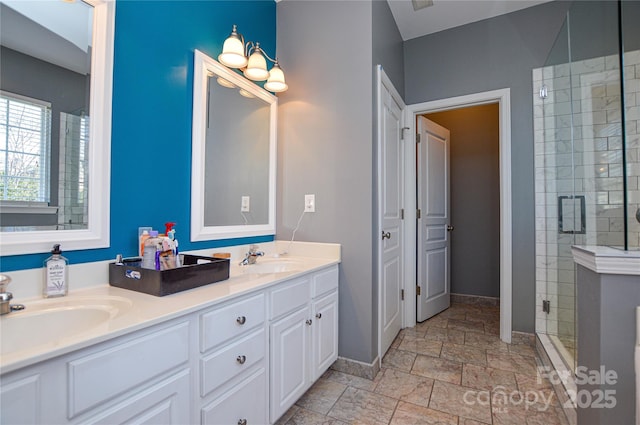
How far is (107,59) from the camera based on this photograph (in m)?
1.25

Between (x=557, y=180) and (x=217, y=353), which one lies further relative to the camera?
(x=557, y=180)

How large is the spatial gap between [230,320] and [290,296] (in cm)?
42

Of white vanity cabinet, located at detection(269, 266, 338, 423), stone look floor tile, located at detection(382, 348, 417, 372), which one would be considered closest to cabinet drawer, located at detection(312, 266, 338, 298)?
white vanity cabinet, located at detection(269, 266, 338, 423)

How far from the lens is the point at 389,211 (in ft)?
7.66

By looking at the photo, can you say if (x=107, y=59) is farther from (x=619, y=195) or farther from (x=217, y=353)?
(x=619, y=195)

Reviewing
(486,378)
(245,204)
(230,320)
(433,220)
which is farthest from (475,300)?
(230,320)

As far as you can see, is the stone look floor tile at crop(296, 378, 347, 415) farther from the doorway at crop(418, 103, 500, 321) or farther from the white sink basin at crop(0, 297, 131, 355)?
the doorway at crop(418, 103, 500, 321)

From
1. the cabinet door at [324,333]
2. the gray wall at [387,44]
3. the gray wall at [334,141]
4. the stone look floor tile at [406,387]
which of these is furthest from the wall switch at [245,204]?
the stone look floor tile at [406,387]

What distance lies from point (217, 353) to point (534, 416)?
1744 millimetres

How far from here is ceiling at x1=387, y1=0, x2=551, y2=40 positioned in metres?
2.49

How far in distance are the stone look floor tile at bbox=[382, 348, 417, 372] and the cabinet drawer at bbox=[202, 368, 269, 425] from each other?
45.1 inches

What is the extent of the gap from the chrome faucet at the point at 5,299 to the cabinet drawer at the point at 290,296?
867 millimetres

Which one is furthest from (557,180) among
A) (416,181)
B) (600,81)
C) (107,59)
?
(107,59)

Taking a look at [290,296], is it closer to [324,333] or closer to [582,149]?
[324,333]
